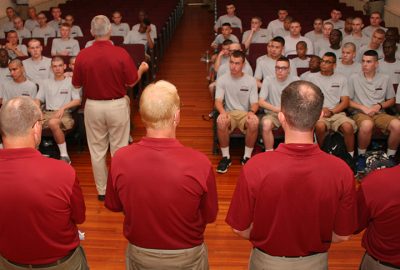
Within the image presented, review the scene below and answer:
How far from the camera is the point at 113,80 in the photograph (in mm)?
4094

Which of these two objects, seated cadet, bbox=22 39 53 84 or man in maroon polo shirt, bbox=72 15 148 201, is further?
seated cadet, bbox=22 39 53 84

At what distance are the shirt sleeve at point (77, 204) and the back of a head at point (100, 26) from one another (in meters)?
2.04

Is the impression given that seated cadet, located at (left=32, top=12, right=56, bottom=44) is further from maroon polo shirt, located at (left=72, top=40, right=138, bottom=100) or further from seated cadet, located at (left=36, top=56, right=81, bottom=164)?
maroon polo shirt, located at (left=72, top=40, right=138, bottom=100)

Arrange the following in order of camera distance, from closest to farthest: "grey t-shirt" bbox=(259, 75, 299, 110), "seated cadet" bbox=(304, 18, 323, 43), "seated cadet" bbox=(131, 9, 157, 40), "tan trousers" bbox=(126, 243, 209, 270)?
"tan trousers" bbox=(126, 243, 209, 270)
"grey t-shirt" bbox=(259, 75, 299, 110)
"seated cadet" bbox=(304, 18, 323, 43)
"seated cadet" bbox=(131, 9, 157, 40)

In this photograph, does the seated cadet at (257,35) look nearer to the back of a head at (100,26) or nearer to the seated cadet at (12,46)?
the seated cadet at (12,46)

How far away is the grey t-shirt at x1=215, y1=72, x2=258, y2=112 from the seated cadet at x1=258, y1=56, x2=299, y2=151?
0.11 m

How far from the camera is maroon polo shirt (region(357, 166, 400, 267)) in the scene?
6.81 ft

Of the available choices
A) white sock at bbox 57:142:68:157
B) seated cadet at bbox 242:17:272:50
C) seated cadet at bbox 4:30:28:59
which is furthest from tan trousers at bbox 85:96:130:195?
seated cadet at bbox 242:17:272:50

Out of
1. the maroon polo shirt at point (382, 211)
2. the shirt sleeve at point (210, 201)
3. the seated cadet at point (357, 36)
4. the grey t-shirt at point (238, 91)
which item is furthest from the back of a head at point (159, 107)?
the seated cadet at point (357, 36)

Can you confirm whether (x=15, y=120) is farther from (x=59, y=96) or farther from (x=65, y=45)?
(x=65, y=45)

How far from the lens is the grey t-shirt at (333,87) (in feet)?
17.4

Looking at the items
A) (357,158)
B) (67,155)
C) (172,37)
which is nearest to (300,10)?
(172,37)

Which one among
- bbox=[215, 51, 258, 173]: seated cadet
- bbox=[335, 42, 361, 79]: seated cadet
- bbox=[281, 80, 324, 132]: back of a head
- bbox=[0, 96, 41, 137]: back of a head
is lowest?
bbox=[215, 51, 258, 173]: seated cadet

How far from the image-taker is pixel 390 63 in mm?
5793
